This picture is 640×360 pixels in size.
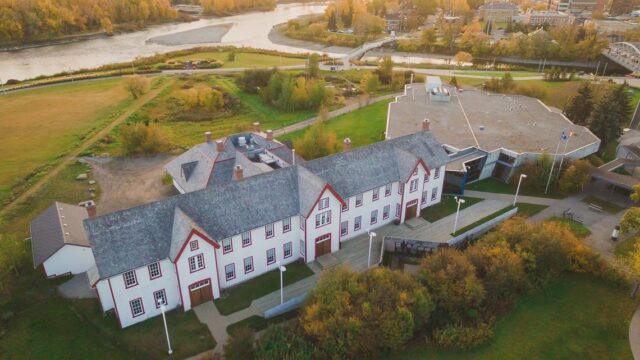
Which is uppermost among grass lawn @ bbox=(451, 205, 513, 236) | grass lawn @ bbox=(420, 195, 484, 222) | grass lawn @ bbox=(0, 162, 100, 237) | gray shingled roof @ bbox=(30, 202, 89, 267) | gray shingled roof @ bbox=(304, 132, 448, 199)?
Result: gray shingled roof @ bbox=(304, 132, 448, 199)

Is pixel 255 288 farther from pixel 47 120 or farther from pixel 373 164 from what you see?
pixel 47 120

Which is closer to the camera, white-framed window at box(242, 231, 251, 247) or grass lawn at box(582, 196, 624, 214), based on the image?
white-framed window at box(242, 231, 251, 247)

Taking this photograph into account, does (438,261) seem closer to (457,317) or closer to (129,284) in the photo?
(457,317)

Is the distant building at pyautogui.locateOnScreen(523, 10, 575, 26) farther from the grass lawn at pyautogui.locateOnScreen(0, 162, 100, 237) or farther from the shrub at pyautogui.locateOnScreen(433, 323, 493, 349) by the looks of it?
the grass lawn at pyautogui.locateOnScreen(0, 162, 100, 237)

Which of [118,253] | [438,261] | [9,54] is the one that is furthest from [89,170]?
[9,54]

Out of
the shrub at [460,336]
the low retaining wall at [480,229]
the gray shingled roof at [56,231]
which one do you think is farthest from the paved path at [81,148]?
the low retaining wall at [480,229]

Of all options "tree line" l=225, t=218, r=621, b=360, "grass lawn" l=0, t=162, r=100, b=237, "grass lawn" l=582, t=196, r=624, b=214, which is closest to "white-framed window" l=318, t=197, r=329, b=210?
"tree line" l=225, t=218, r=621, b=360

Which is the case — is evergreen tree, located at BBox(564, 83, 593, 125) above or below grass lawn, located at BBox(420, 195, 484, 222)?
above
